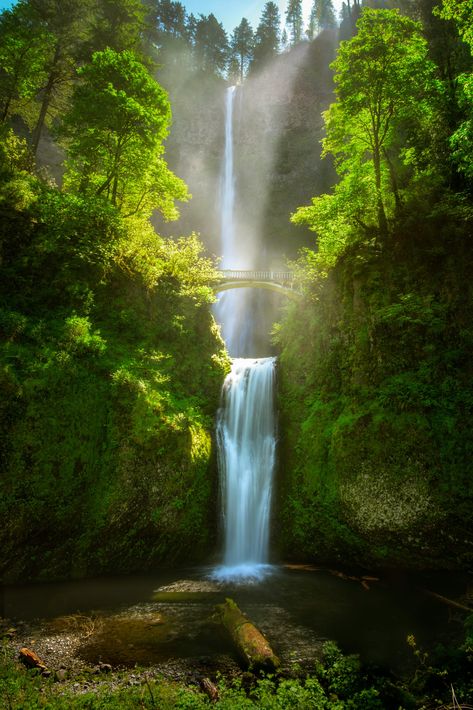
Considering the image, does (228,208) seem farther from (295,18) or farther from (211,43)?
(295,18)

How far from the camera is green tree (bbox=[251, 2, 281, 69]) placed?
52.0 metres

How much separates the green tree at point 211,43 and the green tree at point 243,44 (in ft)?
10.5

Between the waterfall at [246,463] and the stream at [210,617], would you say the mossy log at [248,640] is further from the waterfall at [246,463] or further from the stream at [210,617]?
the waterfall at [246,463]

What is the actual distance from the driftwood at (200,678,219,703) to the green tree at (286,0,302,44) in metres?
94.1

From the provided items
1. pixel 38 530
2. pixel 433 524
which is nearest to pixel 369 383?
pixel 433 524

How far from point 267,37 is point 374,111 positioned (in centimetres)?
5870

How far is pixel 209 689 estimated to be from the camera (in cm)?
495

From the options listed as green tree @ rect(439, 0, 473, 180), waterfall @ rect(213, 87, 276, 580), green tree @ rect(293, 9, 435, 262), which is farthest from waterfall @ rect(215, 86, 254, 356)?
green tree @ rect(439, 0, 473, 180)

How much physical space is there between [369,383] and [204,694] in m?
7.19

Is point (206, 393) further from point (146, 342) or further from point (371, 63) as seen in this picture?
point (371, 63)

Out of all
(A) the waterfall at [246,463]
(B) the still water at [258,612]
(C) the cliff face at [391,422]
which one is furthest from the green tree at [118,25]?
(B) the still water at [258,612]

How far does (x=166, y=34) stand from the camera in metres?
52.8

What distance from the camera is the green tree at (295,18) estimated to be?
71875 millimetres

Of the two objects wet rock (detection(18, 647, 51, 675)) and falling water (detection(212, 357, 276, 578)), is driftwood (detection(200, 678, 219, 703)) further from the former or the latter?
falling water (detection(212, 357, 276, 578))
